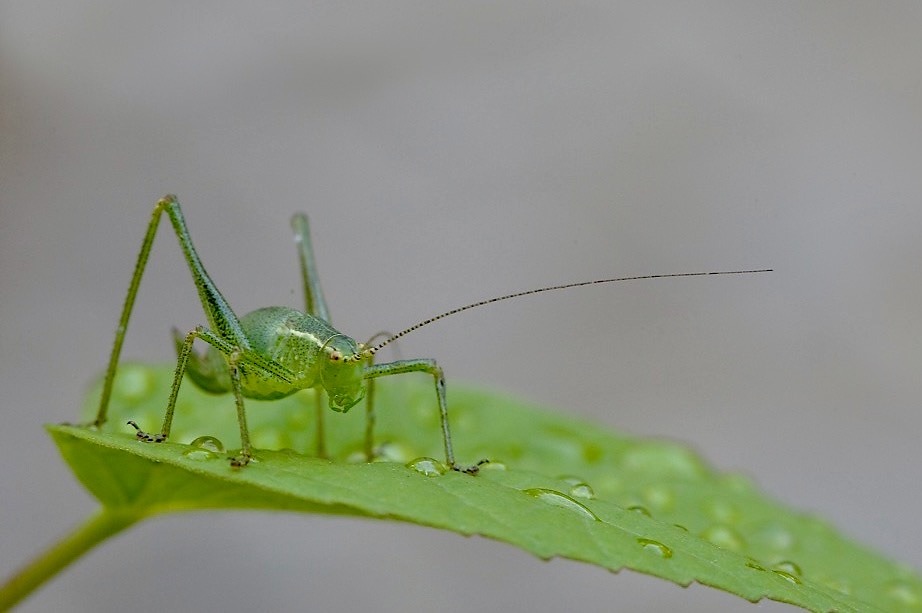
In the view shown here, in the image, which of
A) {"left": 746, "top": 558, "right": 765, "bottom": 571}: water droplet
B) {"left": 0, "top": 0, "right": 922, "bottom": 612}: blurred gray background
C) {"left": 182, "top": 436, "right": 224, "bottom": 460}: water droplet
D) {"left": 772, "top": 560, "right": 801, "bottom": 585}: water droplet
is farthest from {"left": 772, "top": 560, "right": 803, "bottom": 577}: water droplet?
{"left": 0, "top": 0, "right": 922, "bottom": 612}: blurred gray background

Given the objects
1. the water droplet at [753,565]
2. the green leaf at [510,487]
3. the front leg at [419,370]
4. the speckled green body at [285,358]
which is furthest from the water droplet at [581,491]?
the speckled green body at [285,358]

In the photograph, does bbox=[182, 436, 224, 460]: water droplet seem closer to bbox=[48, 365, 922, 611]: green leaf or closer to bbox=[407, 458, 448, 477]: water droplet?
bbox=[48, 365, 922, 611]: green leaf

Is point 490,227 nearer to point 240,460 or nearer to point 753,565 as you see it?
point 240,460

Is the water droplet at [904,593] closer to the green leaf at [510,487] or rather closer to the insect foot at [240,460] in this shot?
the green leaf at [510,487]

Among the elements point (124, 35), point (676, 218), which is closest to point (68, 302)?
point (124, 35)

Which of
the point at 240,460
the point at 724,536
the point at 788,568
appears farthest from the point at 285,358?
the point at 788,568
